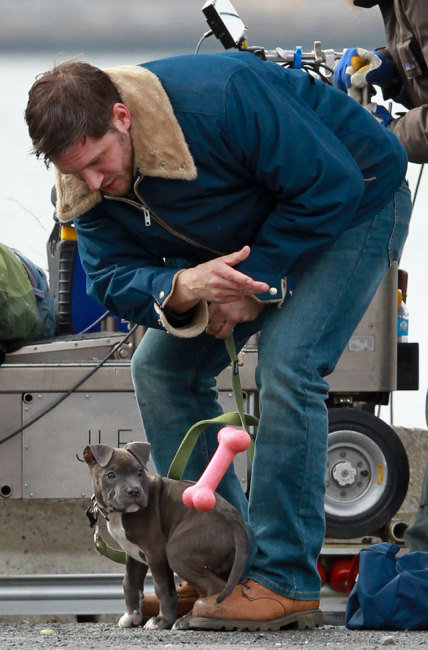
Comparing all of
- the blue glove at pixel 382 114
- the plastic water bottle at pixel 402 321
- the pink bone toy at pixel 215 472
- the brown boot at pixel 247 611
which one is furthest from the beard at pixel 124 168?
the plastic water bottle at pixel 402 321

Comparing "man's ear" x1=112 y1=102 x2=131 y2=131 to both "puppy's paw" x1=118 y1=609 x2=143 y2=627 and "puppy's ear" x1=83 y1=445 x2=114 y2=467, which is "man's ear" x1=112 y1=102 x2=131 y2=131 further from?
"puppy's paw" x1=118 y1=609 x2=143 y2=627

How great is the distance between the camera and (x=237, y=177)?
8.14ft

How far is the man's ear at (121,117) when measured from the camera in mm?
2383

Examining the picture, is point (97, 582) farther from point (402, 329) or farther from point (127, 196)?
point (127, 196)

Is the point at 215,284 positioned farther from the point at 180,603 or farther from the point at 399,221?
the point at 180,603

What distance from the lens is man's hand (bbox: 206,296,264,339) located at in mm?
2516

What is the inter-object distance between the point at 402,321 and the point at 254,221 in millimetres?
1942

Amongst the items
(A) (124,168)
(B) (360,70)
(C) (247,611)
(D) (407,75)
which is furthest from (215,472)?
(B) (360,70)

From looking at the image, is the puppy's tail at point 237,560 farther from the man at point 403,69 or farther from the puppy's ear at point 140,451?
the man at point 403,69

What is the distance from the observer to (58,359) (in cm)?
429

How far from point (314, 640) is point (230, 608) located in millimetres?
194

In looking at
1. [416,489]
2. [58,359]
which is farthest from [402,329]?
[58,359]

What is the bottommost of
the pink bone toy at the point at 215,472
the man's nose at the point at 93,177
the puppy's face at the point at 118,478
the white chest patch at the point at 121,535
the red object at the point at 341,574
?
the red object at the point at 341,574

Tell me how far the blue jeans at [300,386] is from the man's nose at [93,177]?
46 cm
